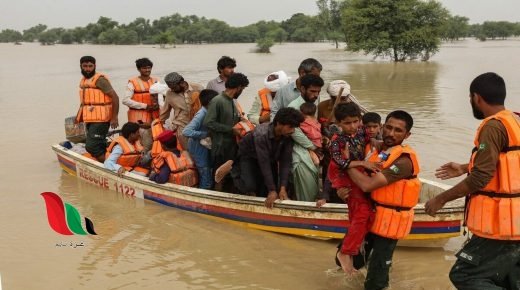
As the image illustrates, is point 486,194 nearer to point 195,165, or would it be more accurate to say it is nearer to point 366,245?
point 366,245

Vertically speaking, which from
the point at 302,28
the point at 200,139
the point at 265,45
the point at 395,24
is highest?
the point at 302,28

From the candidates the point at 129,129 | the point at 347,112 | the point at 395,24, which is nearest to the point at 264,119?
the point at 129,129

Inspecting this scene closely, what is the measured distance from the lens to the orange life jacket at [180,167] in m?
5.84

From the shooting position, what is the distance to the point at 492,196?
2.90 metres

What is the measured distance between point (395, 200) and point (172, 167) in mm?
3021

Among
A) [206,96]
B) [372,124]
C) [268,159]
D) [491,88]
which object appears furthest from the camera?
[206,96]

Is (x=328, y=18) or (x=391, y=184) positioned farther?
(x=328, y=18)

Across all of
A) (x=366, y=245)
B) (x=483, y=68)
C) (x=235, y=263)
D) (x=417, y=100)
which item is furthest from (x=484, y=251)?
(x=483, y=68)

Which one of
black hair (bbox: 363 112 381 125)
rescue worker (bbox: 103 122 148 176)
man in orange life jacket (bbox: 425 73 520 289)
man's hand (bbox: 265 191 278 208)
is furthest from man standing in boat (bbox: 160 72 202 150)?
man in orange life jacket (bbox: 425 73 520 289)

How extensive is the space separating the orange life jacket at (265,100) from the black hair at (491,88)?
3090 millimetres

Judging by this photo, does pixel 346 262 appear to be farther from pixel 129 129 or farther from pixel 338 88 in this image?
pixel 129 129

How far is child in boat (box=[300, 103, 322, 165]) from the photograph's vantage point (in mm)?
4953

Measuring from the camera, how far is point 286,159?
15.8 ft

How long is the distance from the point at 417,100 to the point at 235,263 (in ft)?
40.8
